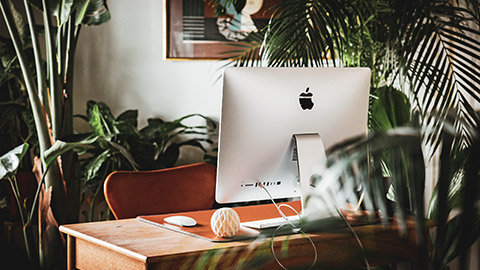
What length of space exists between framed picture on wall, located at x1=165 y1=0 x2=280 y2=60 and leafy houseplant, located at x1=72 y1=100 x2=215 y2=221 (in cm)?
40

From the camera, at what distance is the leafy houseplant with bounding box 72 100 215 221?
3121 millimetres

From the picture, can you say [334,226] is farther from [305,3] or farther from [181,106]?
[181,106]

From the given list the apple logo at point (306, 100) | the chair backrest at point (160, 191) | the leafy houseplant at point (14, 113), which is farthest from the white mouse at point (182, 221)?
the leafy houseplant at point (14, 113)

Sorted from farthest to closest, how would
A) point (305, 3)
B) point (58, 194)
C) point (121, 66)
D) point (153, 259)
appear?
1. point (121, 66)
2. point (58, 194)
3. point (305, 3)
4. point (153, 259)

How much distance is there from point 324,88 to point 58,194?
1484mm

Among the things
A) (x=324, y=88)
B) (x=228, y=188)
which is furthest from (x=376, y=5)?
(x=228, y=188)

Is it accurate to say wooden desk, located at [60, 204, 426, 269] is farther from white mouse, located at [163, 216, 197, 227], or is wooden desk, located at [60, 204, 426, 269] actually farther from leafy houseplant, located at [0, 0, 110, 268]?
leafy houseplant, located at [0, 0, 110, 268]

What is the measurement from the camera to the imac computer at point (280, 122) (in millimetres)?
1812

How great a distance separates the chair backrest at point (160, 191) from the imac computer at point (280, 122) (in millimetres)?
651

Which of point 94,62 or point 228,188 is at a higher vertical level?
point 94,62

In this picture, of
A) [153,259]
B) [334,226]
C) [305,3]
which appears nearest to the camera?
[334,226]

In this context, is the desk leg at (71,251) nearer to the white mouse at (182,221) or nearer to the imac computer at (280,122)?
the white mouse at (182,221)

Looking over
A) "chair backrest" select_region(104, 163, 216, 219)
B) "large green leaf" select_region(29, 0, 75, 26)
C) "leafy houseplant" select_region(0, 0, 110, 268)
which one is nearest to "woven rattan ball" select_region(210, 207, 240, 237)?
"chair backrest" select_region(104, 163, 216, 219)

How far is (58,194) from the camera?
2.87 metres
